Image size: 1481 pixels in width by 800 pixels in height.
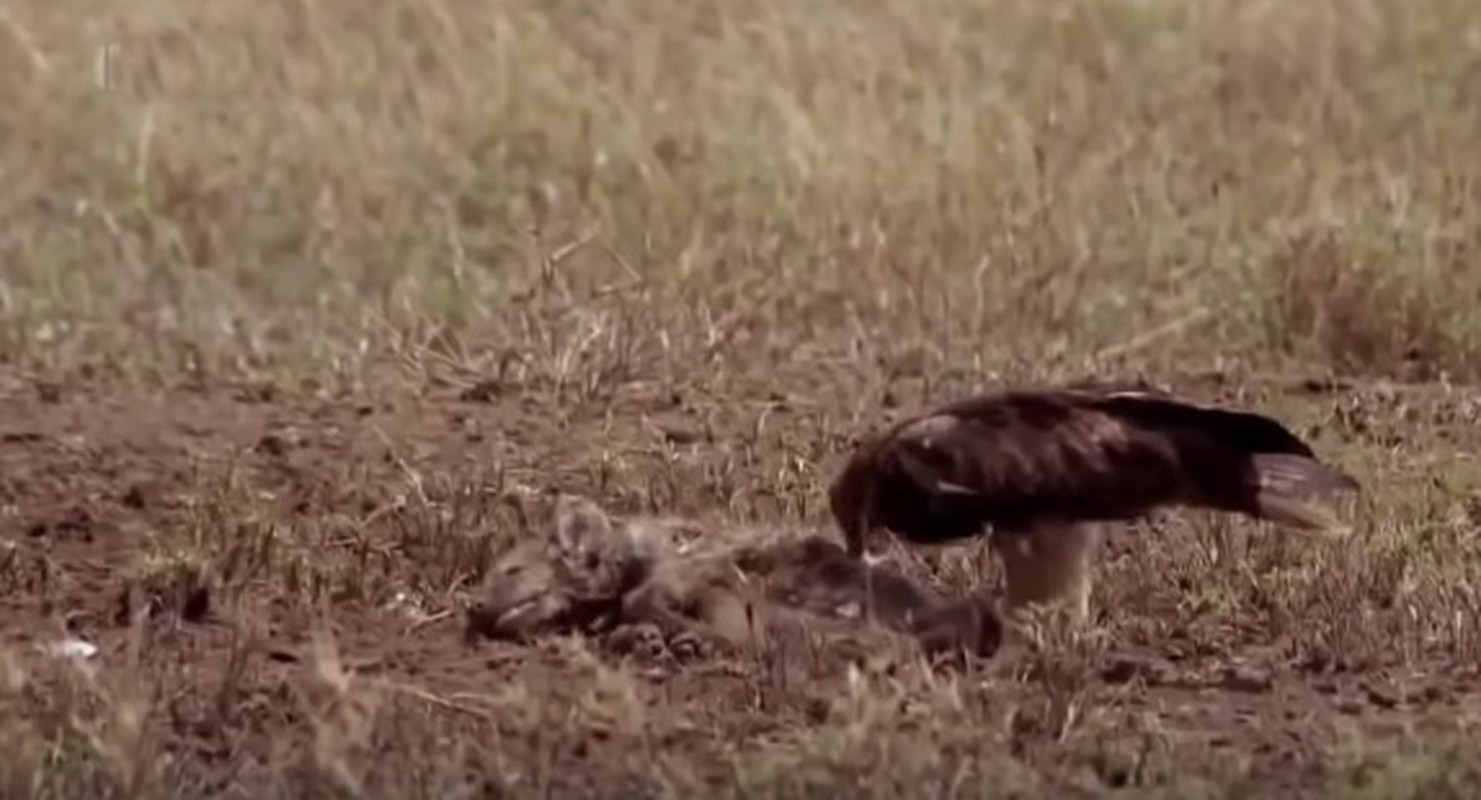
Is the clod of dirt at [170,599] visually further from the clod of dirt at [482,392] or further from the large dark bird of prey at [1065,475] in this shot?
the clod of dirt at [482,392]

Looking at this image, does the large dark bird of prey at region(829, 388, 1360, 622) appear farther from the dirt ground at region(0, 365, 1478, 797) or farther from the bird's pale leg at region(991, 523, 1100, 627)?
the dirt ground at region(0, 365, 1478, 797)

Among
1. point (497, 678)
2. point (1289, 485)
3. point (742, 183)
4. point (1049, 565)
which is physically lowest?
point (497, 678)

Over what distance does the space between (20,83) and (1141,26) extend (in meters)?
3.39

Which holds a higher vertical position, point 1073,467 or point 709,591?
point 1073,467

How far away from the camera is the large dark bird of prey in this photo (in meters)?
5.43

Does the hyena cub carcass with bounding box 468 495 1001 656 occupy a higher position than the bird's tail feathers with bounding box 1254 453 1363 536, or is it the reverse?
the bird's tail feathers with bounding box 1254 453 1363 536

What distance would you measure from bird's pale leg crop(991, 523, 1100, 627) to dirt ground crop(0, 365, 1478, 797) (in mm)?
104

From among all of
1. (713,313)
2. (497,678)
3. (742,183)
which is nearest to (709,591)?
(497,678)

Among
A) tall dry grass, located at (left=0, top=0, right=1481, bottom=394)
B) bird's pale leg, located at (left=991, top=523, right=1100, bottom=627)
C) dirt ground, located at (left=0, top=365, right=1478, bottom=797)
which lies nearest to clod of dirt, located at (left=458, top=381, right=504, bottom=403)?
tall dry grass, located at (left=0, top=0, right=1481, bottom=394)

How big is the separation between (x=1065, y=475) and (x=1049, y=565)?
0.17 meters

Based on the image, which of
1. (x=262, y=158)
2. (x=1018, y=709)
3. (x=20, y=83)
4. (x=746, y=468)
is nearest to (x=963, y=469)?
(x=1018, y=709)

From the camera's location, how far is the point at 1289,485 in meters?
5.48

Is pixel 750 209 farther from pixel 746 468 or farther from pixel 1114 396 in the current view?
pixel 1114 396

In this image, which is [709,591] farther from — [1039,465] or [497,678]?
[1039,465]
